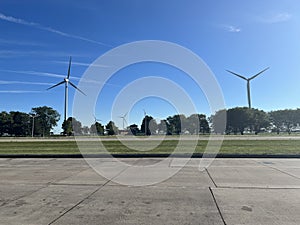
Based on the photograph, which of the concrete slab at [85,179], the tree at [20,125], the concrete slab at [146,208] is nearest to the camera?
the concrete slab at [146,208]

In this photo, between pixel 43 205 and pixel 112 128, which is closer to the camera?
pixel 43 205

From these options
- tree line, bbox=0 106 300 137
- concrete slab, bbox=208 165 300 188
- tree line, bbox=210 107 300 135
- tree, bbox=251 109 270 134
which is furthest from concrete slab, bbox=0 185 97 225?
tree, bbox=251 109 270 134

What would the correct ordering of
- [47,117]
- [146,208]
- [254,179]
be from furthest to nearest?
1. [47,117]
2. [254,179]
3. [146,208]

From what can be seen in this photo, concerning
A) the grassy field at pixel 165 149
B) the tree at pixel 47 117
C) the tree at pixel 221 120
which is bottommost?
the grassy field at pixel 165 149

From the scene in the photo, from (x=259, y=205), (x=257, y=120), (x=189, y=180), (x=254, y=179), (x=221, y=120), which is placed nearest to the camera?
(x=259, y=205)

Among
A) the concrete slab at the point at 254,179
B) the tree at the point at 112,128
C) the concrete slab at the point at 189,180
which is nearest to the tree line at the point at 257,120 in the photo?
the tree at the point at 112,128

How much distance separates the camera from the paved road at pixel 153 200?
4.70 metres

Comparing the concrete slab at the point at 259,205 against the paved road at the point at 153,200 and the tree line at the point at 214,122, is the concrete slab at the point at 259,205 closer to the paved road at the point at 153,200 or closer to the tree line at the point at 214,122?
the paved road at the point at 153,200

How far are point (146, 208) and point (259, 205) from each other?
219cm

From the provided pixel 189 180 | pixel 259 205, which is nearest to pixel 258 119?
pixel 189 180

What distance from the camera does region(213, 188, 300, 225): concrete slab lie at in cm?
463

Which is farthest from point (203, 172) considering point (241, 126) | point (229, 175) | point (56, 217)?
point (241, 126)

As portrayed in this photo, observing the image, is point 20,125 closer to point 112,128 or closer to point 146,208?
point 112,128

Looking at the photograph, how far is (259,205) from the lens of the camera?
18.0 ft
